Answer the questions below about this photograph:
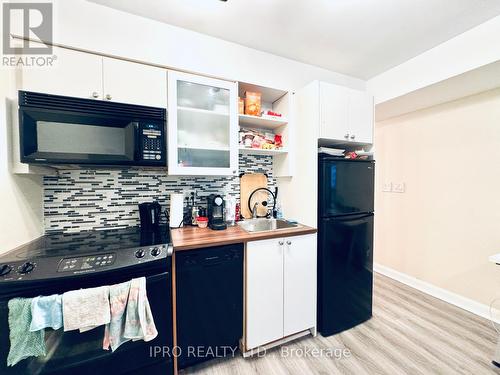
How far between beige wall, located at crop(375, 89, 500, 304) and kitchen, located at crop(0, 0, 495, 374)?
27 cm

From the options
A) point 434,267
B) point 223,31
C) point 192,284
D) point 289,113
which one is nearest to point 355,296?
point 434,267

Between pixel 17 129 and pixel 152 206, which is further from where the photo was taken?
pixel 152 206

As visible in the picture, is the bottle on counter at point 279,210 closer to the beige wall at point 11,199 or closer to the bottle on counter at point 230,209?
the bottle on counter at point 230,209

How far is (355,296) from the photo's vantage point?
5.93ft

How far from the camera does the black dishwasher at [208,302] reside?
1273 mm

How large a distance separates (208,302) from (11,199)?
1295mm

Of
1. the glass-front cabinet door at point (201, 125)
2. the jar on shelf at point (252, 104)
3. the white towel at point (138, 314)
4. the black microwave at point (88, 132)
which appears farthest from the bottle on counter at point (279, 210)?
the white towel at point (138, 314)

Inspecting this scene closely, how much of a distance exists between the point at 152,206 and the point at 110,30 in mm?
1279

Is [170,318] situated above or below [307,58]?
below

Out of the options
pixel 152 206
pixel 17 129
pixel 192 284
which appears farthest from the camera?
pixel 152 206

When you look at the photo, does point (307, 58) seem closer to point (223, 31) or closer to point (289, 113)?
point (289, 113)

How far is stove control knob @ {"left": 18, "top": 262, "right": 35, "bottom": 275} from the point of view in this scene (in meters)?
0.93

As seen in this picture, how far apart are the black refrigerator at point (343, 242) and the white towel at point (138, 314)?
1295mm

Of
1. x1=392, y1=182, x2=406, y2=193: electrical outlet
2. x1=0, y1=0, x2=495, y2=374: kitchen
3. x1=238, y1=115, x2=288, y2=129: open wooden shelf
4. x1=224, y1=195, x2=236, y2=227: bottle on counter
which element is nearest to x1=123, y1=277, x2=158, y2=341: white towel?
x1=0, y1=0, x2=495, y2=374: kitchen
